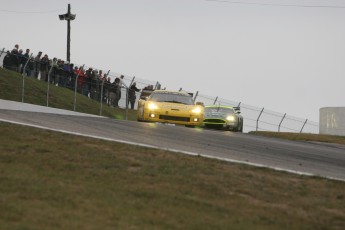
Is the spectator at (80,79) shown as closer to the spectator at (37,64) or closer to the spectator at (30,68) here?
the spectator at (37,64)

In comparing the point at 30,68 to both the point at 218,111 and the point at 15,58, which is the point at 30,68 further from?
the point at 218,111

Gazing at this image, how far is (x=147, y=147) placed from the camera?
11031mm

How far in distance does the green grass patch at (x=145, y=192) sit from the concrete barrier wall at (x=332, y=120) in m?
22.6

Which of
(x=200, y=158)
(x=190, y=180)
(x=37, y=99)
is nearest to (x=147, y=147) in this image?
(x=200, y=158)

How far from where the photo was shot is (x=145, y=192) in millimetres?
7547

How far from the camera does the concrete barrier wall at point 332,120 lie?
31672mm

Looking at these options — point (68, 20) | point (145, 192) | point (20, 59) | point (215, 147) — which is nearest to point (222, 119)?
point (20, 59)

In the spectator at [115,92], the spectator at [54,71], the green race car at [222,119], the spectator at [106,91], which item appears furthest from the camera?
the spectator at [115,92]

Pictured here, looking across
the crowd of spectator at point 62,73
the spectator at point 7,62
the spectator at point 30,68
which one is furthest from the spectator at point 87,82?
the spectator at point 7,62

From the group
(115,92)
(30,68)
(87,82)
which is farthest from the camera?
(115,92)

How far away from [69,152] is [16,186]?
92.3 inches

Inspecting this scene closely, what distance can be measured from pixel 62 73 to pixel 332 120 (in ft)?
45.8

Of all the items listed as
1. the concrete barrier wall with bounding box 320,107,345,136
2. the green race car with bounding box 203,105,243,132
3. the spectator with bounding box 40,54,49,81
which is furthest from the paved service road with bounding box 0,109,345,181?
the concrete barrier wall with bounding box 320,107,345,136

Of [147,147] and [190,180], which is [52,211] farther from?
[147,147]
